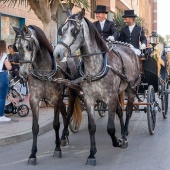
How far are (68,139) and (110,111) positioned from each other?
2.14 m

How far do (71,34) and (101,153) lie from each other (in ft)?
7.69

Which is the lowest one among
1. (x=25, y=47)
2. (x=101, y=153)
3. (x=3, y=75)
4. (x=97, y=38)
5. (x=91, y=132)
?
(x=101, y=153)

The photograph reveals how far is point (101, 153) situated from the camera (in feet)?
23.8

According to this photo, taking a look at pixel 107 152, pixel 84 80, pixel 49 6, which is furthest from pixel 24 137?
pixel 49 6

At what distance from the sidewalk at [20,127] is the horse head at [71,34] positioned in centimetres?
303

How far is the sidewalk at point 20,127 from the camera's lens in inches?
331

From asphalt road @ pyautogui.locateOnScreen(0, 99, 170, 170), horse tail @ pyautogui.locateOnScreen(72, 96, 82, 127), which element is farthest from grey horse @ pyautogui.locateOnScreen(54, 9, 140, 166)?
horse tail @ pyautogui.locateOnScreen(72, 96, 82, 127)

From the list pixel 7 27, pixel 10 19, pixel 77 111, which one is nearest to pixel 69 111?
pixel 77 111

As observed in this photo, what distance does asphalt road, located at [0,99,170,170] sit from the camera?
646cm

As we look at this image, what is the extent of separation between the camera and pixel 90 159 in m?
6.41

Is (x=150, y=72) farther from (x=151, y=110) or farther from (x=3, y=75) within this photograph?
(x=3, y=75)

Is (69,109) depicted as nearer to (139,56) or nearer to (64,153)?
(64,153)

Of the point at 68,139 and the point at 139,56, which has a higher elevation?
the point at 139,56

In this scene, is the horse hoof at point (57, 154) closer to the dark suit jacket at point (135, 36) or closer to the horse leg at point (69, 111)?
the horse leg at point (69, 111)
